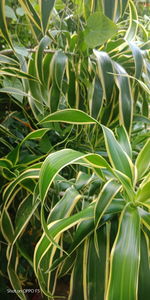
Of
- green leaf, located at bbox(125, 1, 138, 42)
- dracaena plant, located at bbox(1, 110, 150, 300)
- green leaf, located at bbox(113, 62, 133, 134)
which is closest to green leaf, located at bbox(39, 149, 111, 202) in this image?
dracaena plant, located at bbox(1, 110, 150, 300)

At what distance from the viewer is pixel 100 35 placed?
0.69 m

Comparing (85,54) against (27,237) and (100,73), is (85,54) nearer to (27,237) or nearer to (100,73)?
(100,73)

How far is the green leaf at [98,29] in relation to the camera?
0.67m

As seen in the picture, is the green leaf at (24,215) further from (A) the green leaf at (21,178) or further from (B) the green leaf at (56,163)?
(B) the green leaf at (56,163)

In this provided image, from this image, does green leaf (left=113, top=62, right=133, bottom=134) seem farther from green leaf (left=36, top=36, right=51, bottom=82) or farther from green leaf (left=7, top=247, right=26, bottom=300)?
green leaf (left=7, top=247, right=26, bottom=300)

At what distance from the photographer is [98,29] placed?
0.68 metres

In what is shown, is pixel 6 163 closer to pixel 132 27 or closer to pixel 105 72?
pixel 105 72

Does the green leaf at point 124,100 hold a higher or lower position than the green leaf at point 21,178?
higher

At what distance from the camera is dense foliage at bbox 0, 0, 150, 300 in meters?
0.54

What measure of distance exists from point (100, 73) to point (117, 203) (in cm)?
34

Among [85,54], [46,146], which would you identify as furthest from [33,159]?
[85,54]

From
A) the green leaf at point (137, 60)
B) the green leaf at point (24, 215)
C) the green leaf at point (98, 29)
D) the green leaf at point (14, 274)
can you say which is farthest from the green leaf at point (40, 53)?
the green leaf at point (14, 274)

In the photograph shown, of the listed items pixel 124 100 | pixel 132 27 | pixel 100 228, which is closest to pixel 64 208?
pixel 100 228

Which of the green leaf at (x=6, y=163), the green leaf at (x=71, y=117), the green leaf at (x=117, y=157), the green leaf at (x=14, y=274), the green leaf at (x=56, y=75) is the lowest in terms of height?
the green leaf at (x=14, y=274)
